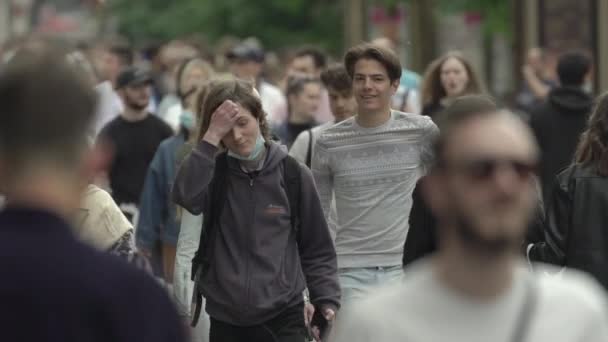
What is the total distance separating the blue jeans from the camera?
8453 mm

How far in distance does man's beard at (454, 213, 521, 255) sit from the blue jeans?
484 cm

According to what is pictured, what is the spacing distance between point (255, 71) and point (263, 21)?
20.0 meters

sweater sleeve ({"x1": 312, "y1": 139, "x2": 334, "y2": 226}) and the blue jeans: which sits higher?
sweater sleeve ({"x1": 312, "y1": 139, "x2": 334, "y2": 226})

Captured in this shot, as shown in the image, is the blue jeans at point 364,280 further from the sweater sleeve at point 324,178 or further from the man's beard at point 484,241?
the man's beard at point 484,241

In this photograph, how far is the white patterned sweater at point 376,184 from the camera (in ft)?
27.8

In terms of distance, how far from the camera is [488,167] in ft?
11.9

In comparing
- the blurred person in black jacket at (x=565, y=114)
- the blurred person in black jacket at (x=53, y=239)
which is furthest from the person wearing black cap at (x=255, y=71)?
the blurred person in black jacket at (x=53, y=239)

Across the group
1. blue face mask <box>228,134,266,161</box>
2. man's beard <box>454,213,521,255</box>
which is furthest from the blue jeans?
man's beard <box>454,213,521,255</box>

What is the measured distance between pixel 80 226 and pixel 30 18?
55013 mm

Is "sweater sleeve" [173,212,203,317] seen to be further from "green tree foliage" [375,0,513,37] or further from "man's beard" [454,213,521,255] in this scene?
"green tree foliage" [375,0,513,37]

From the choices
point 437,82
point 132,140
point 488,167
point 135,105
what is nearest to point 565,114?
point 437,82

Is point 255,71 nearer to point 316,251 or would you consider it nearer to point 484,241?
point 316,251

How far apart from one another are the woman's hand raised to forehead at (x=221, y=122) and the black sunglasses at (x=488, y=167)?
13.2 ft

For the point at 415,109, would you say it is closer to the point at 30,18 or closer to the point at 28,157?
the point at 28,157
